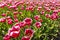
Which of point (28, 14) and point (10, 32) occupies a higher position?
point (10, 32)

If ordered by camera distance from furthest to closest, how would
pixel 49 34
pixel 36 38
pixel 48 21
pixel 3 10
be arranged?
pixel 3 10 < pixel 48 21 < pixel 49 34 < pixel 36 38

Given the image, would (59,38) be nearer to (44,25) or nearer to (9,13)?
(44,25)

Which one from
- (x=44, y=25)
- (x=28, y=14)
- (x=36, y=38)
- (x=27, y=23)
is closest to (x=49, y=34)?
(x=44, y=25)

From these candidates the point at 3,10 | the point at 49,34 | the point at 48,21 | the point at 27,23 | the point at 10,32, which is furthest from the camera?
the point at 3,10

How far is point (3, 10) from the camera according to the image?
379cm

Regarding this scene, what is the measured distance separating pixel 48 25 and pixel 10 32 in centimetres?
143

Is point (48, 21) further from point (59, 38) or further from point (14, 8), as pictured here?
point (14, 8)

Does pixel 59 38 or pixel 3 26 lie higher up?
pixel 3 26

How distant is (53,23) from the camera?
3.26 meters

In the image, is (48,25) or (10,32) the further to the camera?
(48,25)

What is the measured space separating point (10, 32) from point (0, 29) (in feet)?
3.47

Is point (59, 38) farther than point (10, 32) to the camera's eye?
Yes

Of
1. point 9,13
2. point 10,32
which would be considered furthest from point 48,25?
point 10,32

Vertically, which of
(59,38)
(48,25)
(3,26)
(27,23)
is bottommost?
(59,38)
